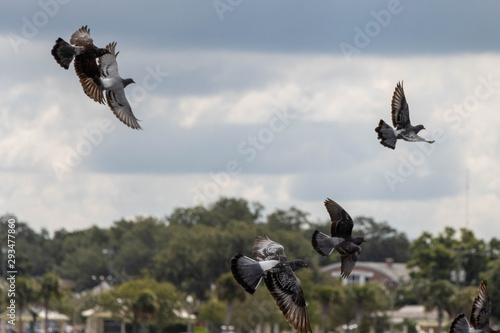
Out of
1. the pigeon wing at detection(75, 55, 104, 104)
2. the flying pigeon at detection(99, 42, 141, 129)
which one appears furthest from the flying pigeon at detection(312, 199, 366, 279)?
the pigeon wing at detection(75, 55, 104, 104)

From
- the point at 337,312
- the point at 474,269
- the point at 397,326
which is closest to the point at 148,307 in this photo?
the point at 337,312

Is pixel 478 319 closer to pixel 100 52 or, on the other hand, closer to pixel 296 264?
pixel 296 264

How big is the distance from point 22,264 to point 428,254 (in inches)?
1854

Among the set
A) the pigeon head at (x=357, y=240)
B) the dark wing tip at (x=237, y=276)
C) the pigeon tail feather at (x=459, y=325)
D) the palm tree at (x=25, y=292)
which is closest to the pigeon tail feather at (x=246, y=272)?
the dark wing tip at (x=237, y=276)

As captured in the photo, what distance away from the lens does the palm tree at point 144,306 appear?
102 meters

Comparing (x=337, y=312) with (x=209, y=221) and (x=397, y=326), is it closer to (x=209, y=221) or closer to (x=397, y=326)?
(x=397, y=326)

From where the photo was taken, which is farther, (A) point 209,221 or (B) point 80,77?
(A) point 209,221

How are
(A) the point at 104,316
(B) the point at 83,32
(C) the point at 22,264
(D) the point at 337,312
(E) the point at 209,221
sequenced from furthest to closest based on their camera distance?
(E) the point at 209,221
(C) the point at 22,264
(A) the point at 104,316
(D) the point at 337,312
(B) the point at 83,32

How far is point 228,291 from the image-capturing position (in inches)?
4018

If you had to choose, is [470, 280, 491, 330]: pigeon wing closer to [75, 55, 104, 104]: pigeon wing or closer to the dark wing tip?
the dark wing tip

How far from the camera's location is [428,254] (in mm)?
130375

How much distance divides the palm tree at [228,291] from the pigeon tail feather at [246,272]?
81.0 meters

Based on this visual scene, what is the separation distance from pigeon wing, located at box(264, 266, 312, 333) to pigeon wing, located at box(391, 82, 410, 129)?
406 centimetres

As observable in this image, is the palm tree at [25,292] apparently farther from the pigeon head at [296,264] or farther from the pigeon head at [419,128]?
the pigeon head at [296,264]
